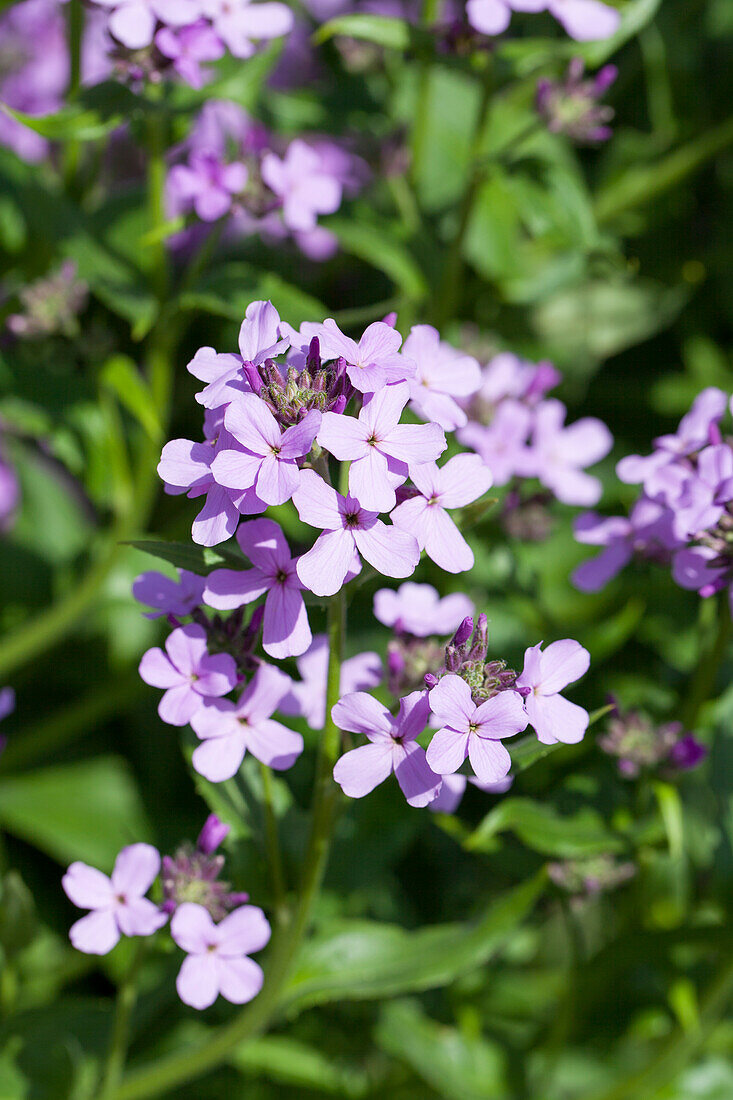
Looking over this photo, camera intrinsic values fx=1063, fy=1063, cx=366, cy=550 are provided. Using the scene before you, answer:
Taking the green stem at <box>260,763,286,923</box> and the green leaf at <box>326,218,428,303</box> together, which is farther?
the green leaf at <box>326,218,428,303</box>

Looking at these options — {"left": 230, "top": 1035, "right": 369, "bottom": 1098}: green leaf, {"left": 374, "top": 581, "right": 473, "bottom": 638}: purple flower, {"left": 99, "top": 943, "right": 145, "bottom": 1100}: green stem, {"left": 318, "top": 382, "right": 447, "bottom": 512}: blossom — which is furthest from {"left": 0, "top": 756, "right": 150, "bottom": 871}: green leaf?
{"left": 318, "top": 382, "right": 447, "bottom": 512}: blossom

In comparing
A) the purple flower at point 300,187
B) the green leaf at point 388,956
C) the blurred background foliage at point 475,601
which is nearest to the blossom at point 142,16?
the blurred background foliage at point 475,601

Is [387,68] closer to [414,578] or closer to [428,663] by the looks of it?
[414,578]

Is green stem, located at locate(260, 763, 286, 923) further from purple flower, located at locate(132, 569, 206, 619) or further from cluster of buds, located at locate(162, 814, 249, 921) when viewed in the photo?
purple flower, located at locate(132, 569, 206, 619)

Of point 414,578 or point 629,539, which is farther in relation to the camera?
point 414,578

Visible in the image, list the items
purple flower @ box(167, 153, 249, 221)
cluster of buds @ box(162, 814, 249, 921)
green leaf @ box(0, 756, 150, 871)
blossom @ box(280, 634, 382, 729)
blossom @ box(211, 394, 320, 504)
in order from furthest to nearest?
green leaf @ box(0, 756, 150, 871) → purple flower @ box(167, 153, 249, 221) → blossom @ box(280, 634, 382, 729) → cluster of buds @ box(162, 814, 249, 921) → blossom @ box(211, 394, 320, 504)

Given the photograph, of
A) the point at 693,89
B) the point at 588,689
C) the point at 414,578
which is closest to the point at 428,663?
the point at 414,578
